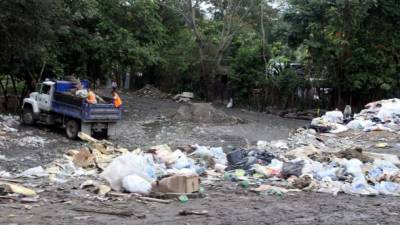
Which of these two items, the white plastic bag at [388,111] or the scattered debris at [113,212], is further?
the white plastic bag at [388,111]

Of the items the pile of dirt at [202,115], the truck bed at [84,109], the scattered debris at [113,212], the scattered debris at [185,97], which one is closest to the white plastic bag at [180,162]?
the scattered debris at [113,212]

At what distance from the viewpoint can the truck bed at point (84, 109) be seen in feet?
60.2

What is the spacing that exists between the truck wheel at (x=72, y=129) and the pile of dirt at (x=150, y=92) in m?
23.1

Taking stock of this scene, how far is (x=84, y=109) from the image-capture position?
18328 millimetres

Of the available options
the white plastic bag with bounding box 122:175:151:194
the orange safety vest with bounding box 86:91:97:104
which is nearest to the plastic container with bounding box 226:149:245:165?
the white plastic bag with bounding box 122:175:151:194

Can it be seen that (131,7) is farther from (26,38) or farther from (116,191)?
(116,191)

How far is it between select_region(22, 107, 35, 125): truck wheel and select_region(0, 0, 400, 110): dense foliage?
2035 mm

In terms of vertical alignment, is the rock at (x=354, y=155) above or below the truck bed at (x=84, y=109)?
below

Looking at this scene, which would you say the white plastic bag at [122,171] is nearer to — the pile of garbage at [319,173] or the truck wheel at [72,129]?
the pile of garbage at [319,173]

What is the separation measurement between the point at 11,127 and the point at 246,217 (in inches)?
559

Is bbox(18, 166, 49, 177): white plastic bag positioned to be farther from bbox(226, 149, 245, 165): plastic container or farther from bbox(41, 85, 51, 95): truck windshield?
bbox(41, 85, 51, 95): truck windshield

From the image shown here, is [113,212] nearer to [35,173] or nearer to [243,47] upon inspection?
[35,173]

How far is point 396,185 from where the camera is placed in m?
10.7

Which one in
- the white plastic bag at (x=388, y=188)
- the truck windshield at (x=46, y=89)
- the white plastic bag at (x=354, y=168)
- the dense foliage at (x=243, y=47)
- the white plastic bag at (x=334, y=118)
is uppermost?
the dense foliage at (x=243, y=47)
